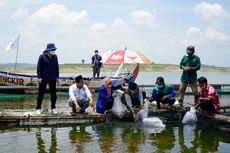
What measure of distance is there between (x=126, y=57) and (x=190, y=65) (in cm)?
483

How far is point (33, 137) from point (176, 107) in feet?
13.9

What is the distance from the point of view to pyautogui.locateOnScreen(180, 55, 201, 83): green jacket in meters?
10.6

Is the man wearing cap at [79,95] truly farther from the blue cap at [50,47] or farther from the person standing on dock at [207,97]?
the person standing on dock at [207,97]

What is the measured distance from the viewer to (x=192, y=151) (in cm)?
701

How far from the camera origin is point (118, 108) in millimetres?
9531

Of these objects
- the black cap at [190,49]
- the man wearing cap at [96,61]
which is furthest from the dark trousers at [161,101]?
the man wearing cap at [96,61]

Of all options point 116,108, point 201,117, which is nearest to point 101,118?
point 116,108

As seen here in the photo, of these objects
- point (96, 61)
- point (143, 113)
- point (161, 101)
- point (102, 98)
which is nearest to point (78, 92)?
point (102, 98)

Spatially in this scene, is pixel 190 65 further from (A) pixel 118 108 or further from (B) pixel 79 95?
(B) pixel 79 95

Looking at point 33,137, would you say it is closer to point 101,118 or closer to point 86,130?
point 86,130

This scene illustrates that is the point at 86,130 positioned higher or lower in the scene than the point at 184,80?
lower

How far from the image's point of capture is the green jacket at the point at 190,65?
10586 mm

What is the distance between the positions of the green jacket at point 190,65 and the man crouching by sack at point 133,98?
1.67 meters

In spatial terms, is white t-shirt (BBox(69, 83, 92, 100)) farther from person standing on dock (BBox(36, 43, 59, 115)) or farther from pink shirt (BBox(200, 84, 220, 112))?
pink shirt (BBox(200, 84, 220, 112))
